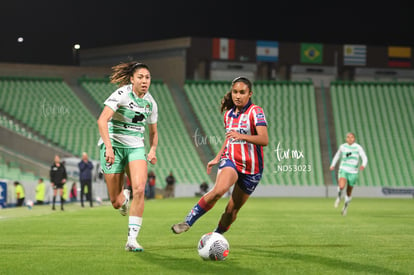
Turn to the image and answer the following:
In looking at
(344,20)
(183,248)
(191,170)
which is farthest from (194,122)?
(183,248)

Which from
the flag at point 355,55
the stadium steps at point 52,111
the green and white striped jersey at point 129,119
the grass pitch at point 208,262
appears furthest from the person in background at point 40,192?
the flag at point 355,55

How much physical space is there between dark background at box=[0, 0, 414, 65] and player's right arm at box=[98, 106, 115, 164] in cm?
4462

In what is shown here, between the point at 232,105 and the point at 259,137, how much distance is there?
864mm

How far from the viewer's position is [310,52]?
56750 millimetres

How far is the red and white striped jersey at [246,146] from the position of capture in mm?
9984

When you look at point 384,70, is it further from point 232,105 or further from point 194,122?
point 232,105

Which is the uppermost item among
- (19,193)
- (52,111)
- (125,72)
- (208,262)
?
(52,111)

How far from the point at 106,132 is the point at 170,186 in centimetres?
3340

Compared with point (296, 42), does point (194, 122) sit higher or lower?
lower

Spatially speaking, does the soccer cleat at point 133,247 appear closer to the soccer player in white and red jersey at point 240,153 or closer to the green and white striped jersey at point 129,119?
the soccer player in white and red jersey at point 240,153

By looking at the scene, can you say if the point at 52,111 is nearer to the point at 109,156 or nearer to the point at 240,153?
the point at 109,156

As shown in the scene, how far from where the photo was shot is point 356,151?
75.0ft

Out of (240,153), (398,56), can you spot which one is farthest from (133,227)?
(398,56)

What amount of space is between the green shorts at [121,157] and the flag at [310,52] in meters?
47.1
